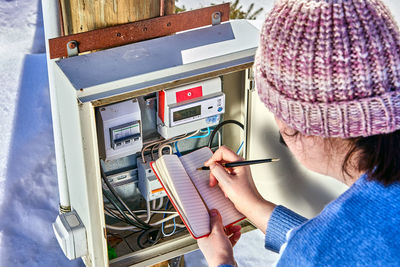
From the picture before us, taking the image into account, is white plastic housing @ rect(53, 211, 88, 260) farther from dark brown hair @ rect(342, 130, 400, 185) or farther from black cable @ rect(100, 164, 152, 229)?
dark brown hair @ rect(342, 130, 400, 185)

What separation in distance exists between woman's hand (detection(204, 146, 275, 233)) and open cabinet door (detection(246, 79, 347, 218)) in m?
0.24

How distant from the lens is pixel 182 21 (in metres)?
1.78

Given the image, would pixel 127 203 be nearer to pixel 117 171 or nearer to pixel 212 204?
pixel 117 171

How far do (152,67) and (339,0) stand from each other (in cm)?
65

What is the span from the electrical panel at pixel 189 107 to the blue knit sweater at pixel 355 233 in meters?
0.77

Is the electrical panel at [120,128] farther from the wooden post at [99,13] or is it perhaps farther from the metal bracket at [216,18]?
the metal bracket at [216,18]

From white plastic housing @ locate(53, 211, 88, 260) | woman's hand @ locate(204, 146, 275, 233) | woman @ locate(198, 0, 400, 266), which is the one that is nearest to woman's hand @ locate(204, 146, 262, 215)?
woman's hand @ locate(204, 146, 275, 233)

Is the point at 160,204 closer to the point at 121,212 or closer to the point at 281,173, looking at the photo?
the point at 121,212

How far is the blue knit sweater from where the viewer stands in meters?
1.05

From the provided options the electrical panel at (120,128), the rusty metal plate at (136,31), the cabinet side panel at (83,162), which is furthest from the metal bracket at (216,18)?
the cabinet side panel at (83,162)

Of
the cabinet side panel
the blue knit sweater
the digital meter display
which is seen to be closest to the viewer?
the blue knit sweater

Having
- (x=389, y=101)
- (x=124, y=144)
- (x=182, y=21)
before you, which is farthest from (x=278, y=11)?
(x=124, y=144)

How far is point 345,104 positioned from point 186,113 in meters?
0.87

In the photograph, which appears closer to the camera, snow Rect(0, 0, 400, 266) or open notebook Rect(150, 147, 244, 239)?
open notebook Rect(150, 147, 244, 239)
